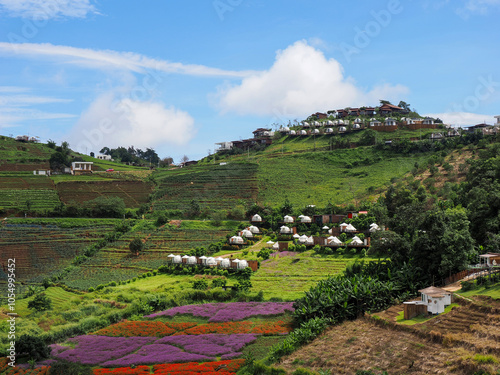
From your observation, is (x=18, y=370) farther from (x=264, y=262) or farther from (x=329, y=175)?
(x=329, y=175)

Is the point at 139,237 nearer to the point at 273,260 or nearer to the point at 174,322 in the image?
the point at 273,260

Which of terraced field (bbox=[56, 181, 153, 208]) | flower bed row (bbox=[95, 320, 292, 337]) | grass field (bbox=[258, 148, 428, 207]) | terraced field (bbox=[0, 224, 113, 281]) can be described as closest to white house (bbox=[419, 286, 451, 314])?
flower bed row (bbox=[95, 320, 292, 337])

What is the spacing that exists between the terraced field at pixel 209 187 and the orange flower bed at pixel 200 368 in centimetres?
4354

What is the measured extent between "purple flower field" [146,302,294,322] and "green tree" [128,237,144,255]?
18.0m

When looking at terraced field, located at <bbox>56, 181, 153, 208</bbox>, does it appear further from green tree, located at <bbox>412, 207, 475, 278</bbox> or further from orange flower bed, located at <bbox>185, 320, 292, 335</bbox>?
green tree, located at <bbox>412, 207, 475, 278</bbox>

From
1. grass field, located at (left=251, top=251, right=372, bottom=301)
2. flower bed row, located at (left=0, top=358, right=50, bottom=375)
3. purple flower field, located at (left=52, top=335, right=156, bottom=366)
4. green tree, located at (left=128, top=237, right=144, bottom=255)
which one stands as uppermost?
green tree, located at (left=128, top=237, right=144, bottom=255)

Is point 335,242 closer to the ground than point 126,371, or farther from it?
farther from it

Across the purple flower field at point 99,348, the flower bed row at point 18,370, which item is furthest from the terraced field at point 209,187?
the flower bed row at point 18,370

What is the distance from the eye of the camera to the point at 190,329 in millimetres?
35750

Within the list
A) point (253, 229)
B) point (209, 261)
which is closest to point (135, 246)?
point (209, 261)

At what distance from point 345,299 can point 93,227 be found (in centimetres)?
4067

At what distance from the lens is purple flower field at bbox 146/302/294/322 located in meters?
37.6

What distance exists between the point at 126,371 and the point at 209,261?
2127cm

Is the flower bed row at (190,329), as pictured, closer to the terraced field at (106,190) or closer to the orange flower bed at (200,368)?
the orange flower bed at (200,368)
